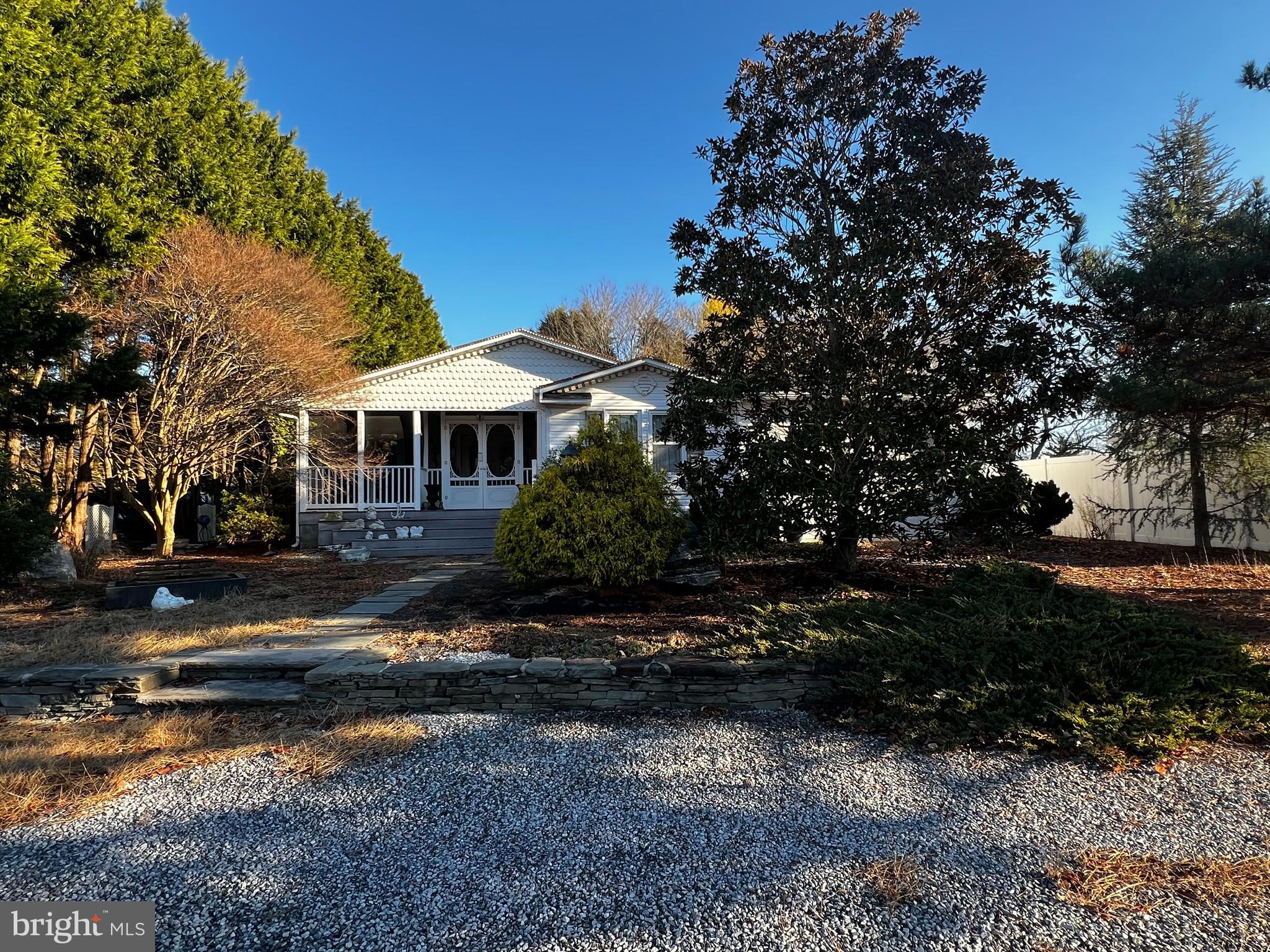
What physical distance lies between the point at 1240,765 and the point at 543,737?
129 inches

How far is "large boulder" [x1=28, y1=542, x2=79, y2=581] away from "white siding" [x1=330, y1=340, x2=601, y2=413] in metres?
5.68

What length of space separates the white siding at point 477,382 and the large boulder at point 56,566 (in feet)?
18.6

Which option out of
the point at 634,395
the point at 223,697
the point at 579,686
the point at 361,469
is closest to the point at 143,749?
the point at 223,697

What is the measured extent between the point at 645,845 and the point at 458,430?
13177mm

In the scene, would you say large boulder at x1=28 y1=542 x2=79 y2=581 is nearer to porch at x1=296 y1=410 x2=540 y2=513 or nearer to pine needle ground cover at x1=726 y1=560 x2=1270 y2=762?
porch at x1=296 y1=410 x2=540 y2=513

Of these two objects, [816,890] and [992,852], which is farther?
[992,852]

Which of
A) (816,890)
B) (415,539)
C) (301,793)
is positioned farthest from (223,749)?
(415,539)

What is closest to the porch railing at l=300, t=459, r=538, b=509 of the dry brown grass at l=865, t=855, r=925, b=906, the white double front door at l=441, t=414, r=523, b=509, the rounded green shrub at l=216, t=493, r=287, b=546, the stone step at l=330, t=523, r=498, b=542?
the rounded green shrub at l=216, t=493, r=287, b=546

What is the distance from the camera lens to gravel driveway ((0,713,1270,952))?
1.88 metres

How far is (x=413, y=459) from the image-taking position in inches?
544

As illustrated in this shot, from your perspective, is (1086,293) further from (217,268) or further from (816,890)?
(217,268)

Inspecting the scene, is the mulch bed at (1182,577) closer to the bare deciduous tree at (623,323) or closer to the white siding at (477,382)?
the white siding at (477,382)

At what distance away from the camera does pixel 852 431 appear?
5.51 metres

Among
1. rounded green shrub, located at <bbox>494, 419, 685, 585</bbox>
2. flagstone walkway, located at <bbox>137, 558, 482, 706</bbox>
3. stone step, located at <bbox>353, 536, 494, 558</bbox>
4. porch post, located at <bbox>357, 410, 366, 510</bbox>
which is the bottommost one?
flagstone walkway, located at <bbox>137, 558, 482, 706</bbox>
